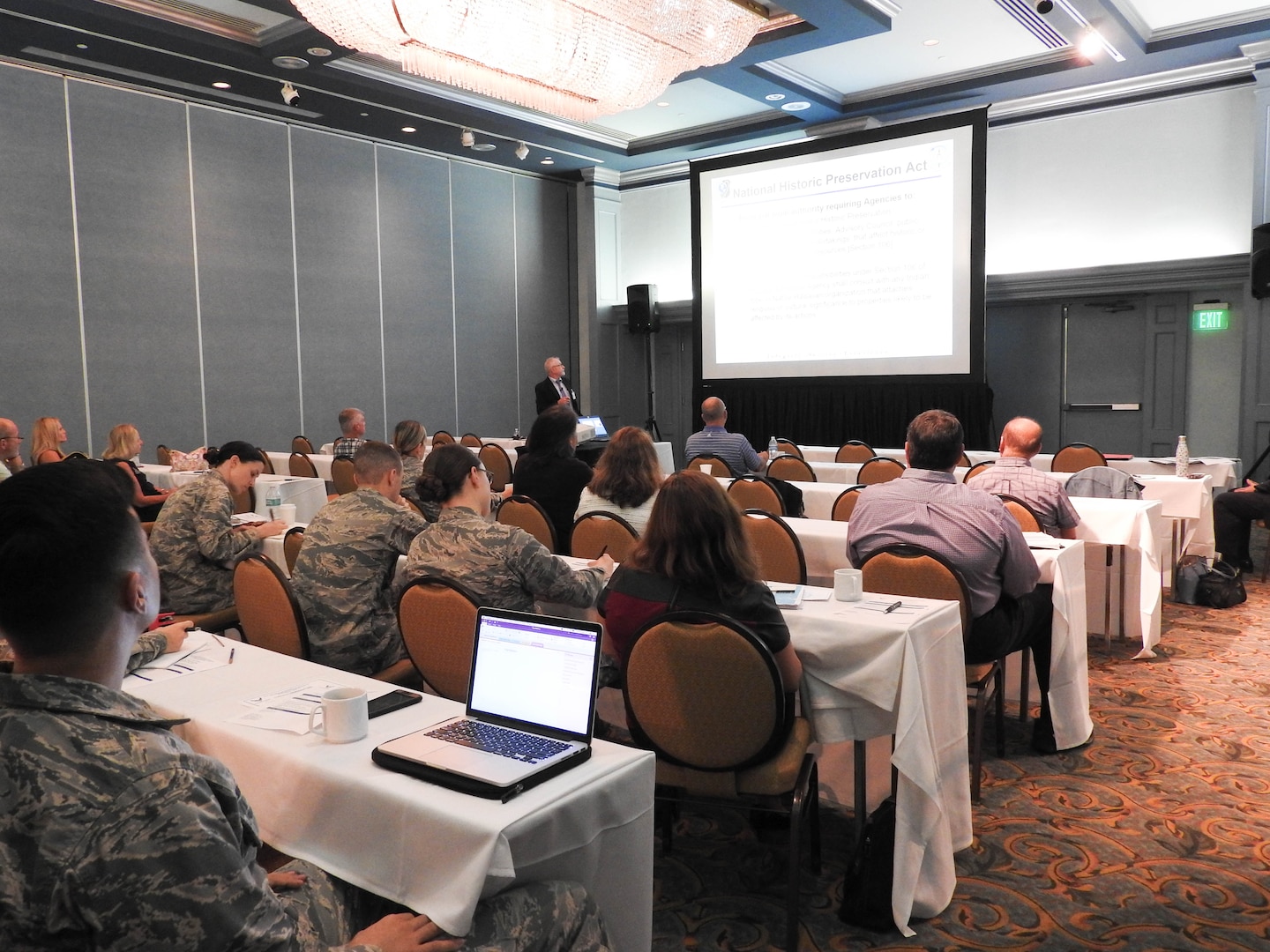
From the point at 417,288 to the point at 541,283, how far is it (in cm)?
206

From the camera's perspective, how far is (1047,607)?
3.52 meters

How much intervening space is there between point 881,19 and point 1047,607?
583 cm

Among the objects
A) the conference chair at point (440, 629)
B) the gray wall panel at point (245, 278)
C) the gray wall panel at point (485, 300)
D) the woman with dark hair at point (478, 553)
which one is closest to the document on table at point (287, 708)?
the conference chair at point (440, 629)

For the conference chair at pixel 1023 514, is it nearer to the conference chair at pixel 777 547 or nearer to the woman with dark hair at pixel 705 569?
the conference chair at pixel 777 547

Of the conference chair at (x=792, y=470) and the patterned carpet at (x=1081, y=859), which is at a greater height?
the conference chair at (x=792, y=470)

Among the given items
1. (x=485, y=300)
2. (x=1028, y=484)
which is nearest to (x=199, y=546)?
(x=1028, y=484)

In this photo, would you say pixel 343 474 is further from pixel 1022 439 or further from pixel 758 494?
pixel 1022 439

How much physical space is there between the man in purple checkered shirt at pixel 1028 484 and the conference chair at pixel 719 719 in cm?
236

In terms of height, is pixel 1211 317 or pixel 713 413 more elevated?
pixel 1211 317

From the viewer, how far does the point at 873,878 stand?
2484mm

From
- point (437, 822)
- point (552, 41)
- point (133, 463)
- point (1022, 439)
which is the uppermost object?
point (552, 41)

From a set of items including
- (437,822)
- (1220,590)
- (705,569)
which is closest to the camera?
(437,822)

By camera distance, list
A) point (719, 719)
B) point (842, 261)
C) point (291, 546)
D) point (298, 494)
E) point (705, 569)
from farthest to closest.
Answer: point (842, 261)
point (298, 494)
point (291, 546)
point (705, 569)
point (719, 719)

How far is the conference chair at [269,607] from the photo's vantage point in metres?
2.97
